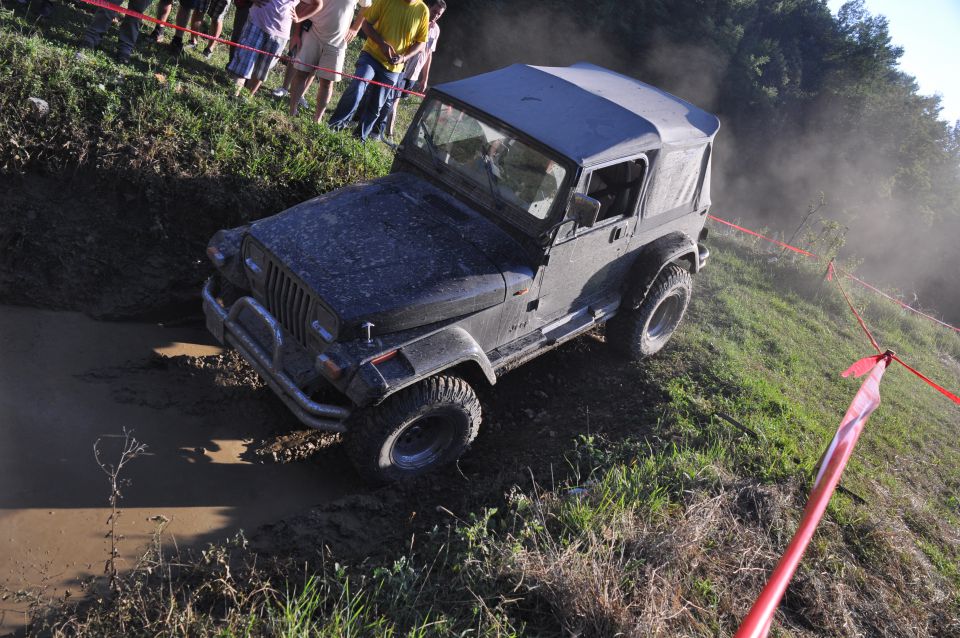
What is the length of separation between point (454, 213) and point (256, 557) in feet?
7.93

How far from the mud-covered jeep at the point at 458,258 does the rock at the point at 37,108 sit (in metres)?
2.07

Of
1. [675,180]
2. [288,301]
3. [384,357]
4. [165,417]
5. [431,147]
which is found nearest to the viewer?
[384,357]

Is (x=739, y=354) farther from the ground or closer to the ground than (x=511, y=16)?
closer to the ground

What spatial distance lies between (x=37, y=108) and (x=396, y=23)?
3277mm

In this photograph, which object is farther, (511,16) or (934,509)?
(511,16)

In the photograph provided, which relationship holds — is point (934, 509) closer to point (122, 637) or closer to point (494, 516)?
point (494, 516)

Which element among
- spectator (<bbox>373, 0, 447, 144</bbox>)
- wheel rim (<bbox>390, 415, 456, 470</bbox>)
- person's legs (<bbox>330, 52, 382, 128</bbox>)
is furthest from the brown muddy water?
spectator (<bbox>373, 0, 447, 144</bbox>)

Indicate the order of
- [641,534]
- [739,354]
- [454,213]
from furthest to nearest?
[739,354]
[454,213]
[641,534]

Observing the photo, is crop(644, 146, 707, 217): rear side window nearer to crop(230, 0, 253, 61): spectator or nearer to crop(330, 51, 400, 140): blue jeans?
crop(330, 51, 400, 140): blue jeans

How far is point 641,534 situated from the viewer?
153 inches

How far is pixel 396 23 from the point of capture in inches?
277

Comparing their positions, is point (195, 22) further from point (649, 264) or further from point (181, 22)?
point (649, 264)

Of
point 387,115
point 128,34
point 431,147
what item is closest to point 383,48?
point 387,115

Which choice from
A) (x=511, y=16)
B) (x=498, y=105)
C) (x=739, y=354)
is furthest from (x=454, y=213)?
(x=511, y=16)
